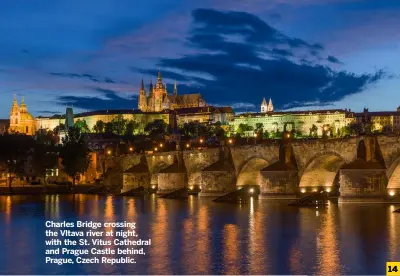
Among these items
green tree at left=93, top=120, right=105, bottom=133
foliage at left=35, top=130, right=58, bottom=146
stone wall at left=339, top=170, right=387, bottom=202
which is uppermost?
green tree at left=93, top=120, right=105, bottom=133

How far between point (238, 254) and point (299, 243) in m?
3.36

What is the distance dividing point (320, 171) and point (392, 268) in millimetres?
26146

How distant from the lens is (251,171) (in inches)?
2089

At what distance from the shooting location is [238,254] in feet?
83.3

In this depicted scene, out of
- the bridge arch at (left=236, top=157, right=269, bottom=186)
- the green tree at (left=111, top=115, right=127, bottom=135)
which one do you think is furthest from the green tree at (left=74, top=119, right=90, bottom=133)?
the bridge arch at (left=236, top=157, right=269, bottom=186)

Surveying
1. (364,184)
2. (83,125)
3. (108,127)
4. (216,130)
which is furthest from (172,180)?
(83,125)

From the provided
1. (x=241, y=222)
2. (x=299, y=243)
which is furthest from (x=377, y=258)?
(x=241, y=222)

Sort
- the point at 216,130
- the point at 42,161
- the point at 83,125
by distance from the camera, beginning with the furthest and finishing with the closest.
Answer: the point at 83,125
the point at 216,130
the point at 42,161

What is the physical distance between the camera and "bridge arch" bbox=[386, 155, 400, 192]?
130 feet

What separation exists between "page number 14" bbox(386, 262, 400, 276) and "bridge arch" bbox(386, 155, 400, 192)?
18.1 metres

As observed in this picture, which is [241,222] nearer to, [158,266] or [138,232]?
[138,232]

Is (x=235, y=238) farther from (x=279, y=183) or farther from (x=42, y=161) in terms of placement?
(x=42, y=161)

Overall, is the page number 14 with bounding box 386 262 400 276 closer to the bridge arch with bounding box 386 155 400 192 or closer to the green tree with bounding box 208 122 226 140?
the bridge arch with bounding box 386 155 400 192

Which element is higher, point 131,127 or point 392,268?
point 131,127
